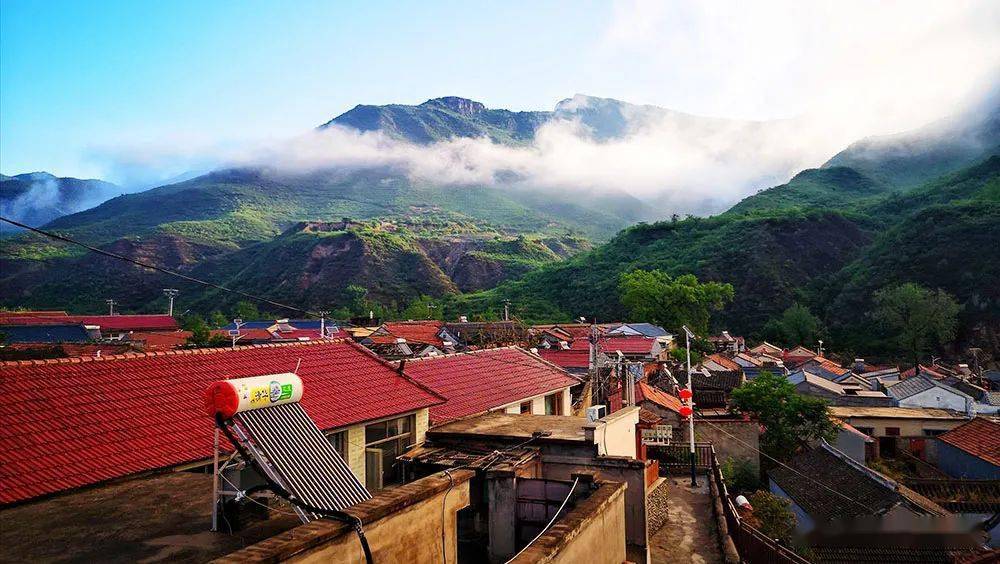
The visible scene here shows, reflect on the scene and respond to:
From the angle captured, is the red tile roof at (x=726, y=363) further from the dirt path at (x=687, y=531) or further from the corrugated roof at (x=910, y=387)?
the dirt path at (x=687, y=531)

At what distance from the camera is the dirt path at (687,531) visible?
43.9 ft

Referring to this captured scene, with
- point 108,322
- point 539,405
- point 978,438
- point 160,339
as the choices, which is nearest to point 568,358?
point 539,405

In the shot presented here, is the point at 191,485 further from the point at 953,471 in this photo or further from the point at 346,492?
the point at 953,471

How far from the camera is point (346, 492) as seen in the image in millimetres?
5121

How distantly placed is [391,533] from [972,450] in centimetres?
3250

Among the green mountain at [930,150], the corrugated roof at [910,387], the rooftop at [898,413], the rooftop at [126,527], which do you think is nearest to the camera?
the rooftop at [126,527]

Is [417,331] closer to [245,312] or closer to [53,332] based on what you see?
[53,332]

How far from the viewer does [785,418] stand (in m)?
29.1

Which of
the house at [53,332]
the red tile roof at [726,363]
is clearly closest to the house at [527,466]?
the red tile roof at [726,363]

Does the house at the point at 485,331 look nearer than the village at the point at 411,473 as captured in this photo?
No

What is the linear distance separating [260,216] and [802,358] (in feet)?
535

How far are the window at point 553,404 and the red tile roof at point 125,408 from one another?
7.91m

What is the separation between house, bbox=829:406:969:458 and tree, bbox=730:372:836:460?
12.0 ft

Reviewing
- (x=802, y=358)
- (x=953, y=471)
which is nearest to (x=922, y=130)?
(x=802, y=358)
